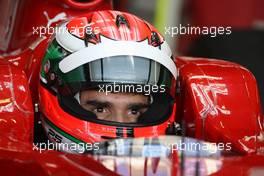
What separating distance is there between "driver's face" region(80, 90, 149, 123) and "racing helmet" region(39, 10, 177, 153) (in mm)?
23

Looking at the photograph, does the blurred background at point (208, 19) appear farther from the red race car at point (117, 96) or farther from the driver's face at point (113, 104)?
the driver's face at point (113, 104)

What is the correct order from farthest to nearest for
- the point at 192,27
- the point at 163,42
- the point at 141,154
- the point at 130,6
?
the point at 130,6 → the point at 192,27 → the point at 163,42 → the point at 141,154

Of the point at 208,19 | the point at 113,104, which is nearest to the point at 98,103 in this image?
the point at 113,104

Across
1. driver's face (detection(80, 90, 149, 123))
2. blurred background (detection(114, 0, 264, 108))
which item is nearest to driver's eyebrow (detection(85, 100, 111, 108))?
driver's face (detection(80, 90, 149, 123))

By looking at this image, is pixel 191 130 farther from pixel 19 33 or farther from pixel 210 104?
pixel 19 33

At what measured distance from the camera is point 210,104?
224 cm

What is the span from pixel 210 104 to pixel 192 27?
1878 millimetres

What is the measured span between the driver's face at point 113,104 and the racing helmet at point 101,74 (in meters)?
0.02

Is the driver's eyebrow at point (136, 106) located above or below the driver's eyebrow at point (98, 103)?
below

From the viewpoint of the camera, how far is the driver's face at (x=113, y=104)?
6.98 ft

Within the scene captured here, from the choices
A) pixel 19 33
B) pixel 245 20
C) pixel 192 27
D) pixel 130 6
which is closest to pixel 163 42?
pixel 19 33

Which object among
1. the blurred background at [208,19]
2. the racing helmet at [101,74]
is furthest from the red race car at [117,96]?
the blurred background at [208,19]

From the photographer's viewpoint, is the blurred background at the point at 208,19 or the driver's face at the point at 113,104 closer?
the driver's face at the point at 113,104

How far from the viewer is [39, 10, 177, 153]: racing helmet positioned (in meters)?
2.08
